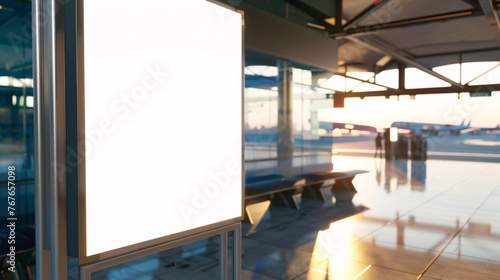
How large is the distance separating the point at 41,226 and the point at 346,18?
1004 cm

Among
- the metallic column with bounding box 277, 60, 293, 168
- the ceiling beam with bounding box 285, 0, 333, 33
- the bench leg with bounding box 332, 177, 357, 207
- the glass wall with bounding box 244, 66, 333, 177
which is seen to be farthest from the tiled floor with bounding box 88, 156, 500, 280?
the ceiling beam with bounding box 285, 0, 333, 33

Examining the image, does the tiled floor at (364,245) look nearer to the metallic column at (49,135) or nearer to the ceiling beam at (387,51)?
the metallic column at (49,135)

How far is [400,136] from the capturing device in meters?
20.6

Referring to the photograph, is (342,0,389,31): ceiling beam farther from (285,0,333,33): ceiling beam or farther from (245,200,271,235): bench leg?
(245,200,271,235): bench leg

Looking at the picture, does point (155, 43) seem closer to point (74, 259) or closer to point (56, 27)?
point (56, 27)

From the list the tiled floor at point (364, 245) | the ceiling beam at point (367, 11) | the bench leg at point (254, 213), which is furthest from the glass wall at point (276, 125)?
the ceiling beam at point (367, 11)

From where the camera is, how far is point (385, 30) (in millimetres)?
9047

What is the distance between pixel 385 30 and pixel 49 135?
877cm

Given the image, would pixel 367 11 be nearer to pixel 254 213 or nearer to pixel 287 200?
pixel 287 200

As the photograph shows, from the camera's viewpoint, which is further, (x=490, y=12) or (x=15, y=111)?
(x=490, y=12)

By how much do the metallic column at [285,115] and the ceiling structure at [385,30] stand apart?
20.3 inches

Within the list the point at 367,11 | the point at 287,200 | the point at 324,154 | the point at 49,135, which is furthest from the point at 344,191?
the point at 49,135

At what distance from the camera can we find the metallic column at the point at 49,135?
1.59 m

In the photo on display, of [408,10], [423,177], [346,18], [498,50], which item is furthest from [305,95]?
[498,50]
